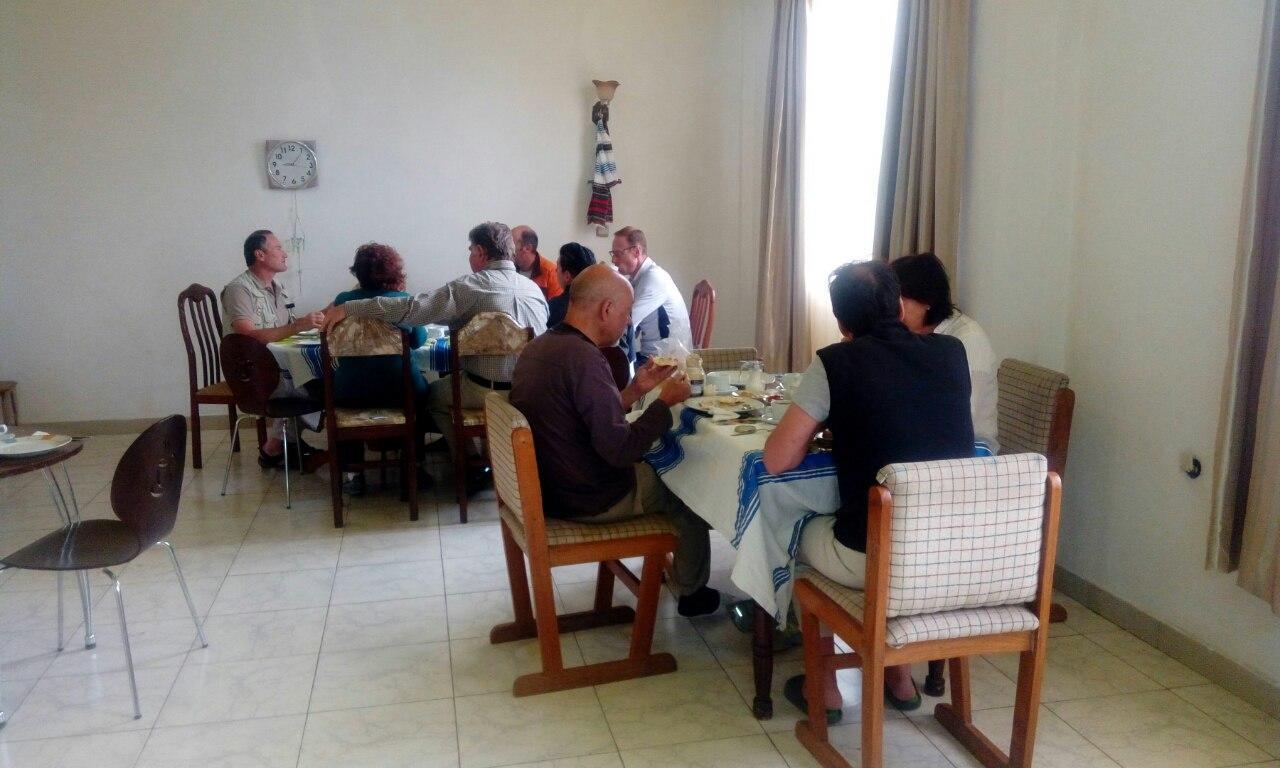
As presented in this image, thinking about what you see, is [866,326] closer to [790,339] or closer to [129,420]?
[790,339]

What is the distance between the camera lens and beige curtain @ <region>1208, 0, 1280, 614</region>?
221 centimetres

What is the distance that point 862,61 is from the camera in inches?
181

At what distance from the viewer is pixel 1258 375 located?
2301 mm

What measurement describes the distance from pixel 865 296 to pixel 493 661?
1519 mm

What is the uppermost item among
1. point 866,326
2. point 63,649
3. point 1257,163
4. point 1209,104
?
point 1209,104

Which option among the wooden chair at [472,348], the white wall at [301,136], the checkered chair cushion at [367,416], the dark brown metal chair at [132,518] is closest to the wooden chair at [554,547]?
the dark brown metal chair at [132,518]

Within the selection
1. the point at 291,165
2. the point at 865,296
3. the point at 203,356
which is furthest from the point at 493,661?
the point at 291,165

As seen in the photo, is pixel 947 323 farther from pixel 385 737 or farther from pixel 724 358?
pixel 385 737

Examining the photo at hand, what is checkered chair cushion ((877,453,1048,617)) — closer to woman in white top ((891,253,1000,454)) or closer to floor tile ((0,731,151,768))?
woman in white top ((891,253,1000,454))

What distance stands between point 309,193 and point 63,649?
11.3 ft

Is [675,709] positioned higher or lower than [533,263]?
lower

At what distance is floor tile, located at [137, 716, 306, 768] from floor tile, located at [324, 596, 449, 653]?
0.44 m

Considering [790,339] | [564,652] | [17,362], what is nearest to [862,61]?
[790,339]

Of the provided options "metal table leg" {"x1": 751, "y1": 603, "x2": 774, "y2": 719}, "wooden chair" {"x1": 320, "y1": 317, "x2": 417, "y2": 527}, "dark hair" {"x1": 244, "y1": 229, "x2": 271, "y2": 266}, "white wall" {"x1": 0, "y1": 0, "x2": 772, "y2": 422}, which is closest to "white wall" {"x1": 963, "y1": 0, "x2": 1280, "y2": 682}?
"metal table leg" {"x1": 751, "y1": 603, "x2": 774, "y2": 719}
